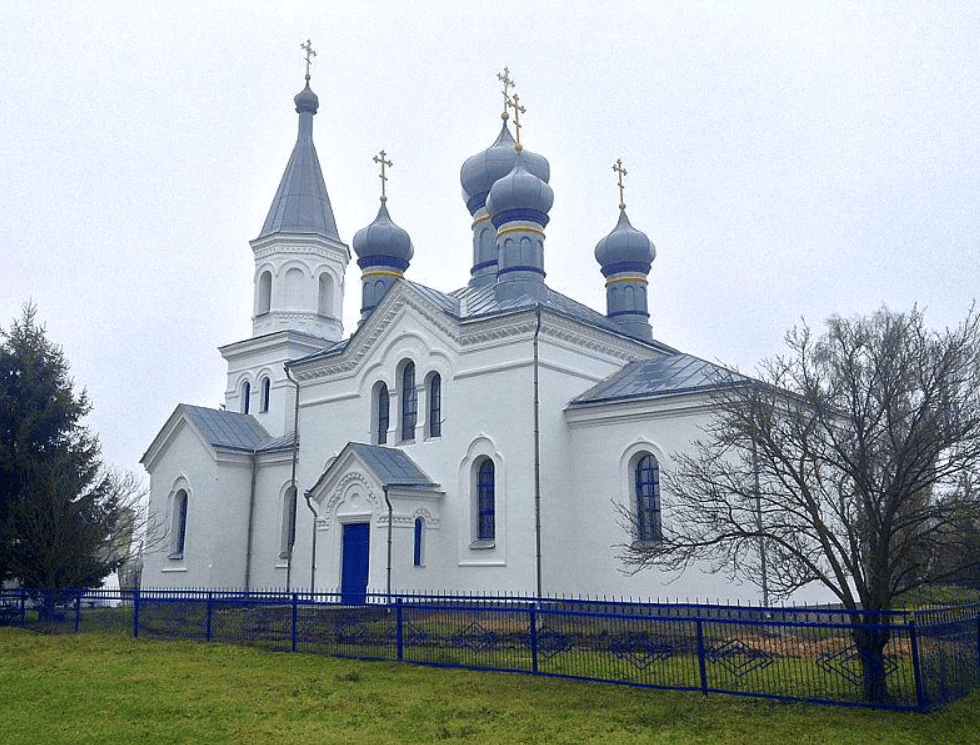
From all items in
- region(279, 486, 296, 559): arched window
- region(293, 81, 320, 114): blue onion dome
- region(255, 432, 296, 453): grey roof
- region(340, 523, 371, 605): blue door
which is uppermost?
region(293, 81, 320, 114): blue onion dome

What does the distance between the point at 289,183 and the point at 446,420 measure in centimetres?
1194

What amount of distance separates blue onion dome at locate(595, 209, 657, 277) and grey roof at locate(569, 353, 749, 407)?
4016 mm

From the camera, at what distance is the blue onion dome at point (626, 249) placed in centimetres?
2148

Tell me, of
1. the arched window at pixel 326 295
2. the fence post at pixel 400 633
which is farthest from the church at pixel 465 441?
the fence post at pixel 400 633

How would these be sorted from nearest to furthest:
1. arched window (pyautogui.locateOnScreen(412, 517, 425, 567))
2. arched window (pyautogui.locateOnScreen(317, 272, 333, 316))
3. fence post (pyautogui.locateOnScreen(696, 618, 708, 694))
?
fence post (pyautogui.locateOnScreen(696, 618, 708, 694)) → arched window (pyautogui.locateOnScreen(412, 517, 425, 567)) → arched window (pyautogui.locateOnScreen(317, 272, 333, 316))

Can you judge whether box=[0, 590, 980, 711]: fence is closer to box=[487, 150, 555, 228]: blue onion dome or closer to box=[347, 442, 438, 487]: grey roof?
box=[347, 442, 438, 487]: grey roof

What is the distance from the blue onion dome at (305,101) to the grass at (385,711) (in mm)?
20852

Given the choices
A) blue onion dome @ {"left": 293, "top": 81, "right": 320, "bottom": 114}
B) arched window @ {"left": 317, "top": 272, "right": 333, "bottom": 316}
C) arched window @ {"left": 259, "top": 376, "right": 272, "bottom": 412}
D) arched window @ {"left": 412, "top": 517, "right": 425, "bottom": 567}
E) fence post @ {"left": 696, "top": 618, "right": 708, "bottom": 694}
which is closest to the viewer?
fence post @ {"left": 696, "top": 618, "right": 708, "bottom": 694}

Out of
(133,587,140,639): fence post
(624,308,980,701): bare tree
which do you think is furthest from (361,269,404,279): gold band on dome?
(624,308,980,701): bare tree

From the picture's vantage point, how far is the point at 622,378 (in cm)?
1755

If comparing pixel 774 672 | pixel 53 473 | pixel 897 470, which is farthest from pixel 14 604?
pixel 897 470

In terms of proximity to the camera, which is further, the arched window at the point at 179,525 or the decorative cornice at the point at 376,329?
the arched window at the point at 179,525

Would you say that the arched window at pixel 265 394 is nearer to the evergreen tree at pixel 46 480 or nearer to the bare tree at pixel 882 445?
the evergreen tree at pixel 46 480

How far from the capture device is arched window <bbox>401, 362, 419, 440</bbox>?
18469mm
